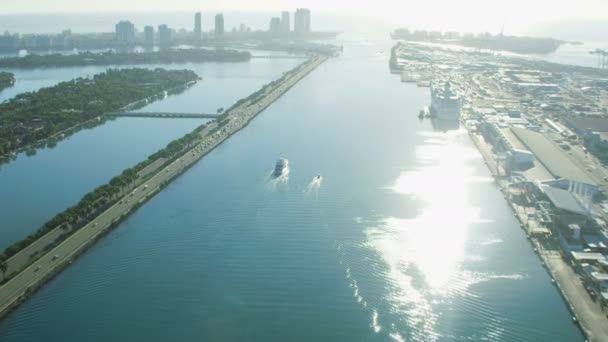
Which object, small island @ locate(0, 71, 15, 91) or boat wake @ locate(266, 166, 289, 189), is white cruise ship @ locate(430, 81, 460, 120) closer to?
boat wake @ locate(266, 166, 289, 189)

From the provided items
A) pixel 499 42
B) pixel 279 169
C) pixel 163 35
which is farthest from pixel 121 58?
pixel 499 42

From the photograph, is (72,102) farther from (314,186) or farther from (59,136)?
(314,186)

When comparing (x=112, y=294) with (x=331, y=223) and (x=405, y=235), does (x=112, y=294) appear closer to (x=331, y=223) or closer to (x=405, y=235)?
(x=331, y=223)

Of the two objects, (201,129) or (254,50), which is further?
(254,50)

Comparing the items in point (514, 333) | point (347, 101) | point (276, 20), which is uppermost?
point (276, 20)

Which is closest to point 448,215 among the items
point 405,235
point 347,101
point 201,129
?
point 405,235

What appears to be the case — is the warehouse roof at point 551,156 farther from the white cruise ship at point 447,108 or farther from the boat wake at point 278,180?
the boat wake at point 278,180

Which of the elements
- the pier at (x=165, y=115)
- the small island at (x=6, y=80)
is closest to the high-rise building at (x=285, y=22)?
the small island at (x=6, y=80)

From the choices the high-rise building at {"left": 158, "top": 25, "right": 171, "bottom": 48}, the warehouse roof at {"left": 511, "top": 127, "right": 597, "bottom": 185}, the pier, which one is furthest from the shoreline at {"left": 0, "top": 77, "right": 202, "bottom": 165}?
the high-rise building at {"left": 158, "top": 25, "right": 171, "bottom": 48}
